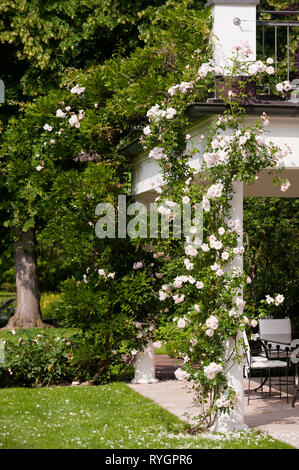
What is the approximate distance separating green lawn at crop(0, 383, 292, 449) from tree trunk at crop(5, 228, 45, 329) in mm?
8727

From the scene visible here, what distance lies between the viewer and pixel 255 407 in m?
9.09

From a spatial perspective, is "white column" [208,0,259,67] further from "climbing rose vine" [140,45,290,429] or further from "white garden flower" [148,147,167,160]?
"white garden flower" [148,147,167,160]

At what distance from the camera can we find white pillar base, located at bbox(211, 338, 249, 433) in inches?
281

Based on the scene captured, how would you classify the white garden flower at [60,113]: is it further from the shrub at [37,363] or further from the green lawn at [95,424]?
the green lawn at [95,424]

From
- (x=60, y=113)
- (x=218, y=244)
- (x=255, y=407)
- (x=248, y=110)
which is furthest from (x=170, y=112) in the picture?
(x=255, y=407)

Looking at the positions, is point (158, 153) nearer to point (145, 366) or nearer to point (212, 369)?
point (212, 369)

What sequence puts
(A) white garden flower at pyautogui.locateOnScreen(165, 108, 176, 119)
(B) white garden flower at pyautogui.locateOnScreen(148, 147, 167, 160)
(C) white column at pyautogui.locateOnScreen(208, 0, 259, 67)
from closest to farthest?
(C) white column at pyautogui.locateOnScreen(208, 0, 259, 67), (A) white garden flower at pyautogui.locateOnScreen(165, 108, 176, 119), (B) white garden flower at pyautogui.locateOnScreen(148, 147, 167, 160)

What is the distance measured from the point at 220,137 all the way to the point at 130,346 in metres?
4.36

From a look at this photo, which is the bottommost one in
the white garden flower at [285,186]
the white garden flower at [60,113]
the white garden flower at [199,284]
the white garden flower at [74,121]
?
the white garden flower at [199,284]

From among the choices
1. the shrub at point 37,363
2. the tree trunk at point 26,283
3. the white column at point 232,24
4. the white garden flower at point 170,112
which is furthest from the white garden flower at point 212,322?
the tree trunk at point 26,283

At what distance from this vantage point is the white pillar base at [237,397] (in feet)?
23.5

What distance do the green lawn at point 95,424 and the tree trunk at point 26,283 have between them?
28.6ft

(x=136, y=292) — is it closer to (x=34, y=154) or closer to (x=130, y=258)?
(x=130, y=258)

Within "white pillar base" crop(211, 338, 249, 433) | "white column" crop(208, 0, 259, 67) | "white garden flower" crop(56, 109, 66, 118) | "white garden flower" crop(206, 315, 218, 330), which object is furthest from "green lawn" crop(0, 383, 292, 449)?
"white garden flower" crop(56, 109, 66, 118)
